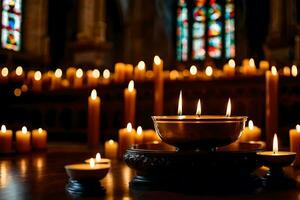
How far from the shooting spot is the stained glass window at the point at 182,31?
13336mm

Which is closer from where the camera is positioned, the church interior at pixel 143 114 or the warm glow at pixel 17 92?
the church interior at pixel 143 114

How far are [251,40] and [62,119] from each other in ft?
27.7

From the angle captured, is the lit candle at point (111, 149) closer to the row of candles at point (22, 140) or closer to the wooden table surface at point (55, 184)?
the wooden table surface at point (55, 184)

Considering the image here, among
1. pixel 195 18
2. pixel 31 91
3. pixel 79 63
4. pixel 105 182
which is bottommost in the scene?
pixel 105 182

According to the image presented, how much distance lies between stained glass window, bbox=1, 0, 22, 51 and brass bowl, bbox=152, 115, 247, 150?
8.92 metres

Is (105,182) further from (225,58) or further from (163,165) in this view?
(225,58)

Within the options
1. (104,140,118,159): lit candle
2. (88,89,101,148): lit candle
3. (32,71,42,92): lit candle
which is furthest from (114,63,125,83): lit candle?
(104,140,118,159): lit candle

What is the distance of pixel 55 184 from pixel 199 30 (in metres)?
12.1

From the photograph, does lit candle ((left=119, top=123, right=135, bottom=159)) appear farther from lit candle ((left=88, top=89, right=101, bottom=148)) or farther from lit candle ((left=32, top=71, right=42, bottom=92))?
lit candle ((left=32, top=71, right=42, bottom=92))

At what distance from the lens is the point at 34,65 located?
992 centimetres

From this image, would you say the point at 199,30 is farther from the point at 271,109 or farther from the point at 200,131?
the point at 200,131

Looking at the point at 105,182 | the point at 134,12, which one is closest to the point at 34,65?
the point at 134,12

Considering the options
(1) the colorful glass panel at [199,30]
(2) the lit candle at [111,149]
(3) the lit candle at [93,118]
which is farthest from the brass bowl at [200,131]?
(1) the colorful glass panel at [199,30]

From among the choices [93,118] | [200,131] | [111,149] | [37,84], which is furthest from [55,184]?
[37,84]
